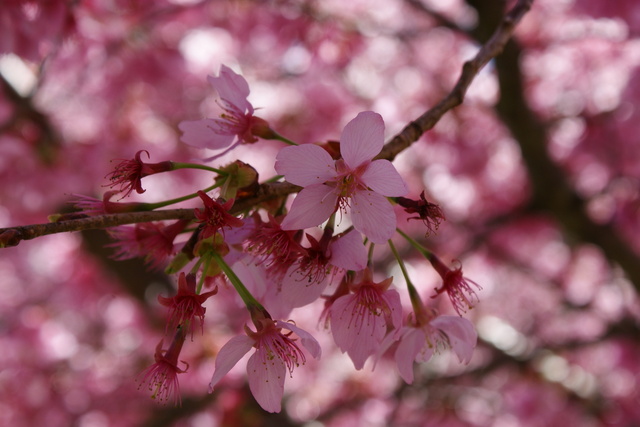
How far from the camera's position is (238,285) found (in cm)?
82

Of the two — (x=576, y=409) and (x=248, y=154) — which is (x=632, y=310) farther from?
(x=248, y=154)

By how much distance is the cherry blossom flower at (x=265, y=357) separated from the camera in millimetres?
803

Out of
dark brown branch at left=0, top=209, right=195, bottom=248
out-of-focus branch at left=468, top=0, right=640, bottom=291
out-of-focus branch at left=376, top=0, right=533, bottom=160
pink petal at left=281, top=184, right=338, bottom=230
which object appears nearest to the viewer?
dark brown branch at left=0, top=209, right=195, bottom=248

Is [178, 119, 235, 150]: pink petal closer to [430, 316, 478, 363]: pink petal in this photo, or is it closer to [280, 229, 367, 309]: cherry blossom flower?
[280, 229, 367, 309]: cherry blossom flower

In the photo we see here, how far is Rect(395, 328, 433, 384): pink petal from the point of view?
93 centimetres

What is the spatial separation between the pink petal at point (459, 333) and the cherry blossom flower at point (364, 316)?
0.35ft

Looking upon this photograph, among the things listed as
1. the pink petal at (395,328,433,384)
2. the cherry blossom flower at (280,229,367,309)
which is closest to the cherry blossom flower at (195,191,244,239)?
the cherry blossom flower at (280,229,367,309)

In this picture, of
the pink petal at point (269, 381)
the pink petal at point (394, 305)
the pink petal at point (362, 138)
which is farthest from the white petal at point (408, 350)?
the pink petal at point (362, 138)

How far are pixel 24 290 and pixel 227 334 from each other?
11.6 ft

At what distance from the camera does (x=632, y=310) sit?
3.83 metres

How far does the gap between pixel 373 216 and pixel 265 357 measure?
0.90 feet

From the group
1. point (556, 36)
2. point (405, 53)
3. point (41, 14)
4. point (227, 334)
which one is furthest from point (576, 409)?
point (41, 14)

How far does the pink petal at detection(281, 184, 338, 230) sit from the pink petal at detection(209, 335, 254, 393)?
184 mm

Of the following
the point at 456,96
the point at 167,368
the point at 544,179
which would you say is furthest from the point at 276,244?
the point at 544,179
